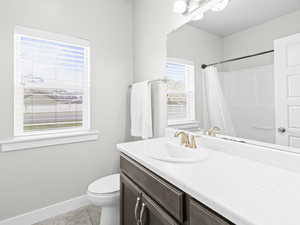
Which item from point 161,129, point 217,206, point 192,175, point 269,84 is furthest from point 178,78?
point 217,206

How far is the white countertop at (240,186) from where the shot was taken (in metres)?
0.48

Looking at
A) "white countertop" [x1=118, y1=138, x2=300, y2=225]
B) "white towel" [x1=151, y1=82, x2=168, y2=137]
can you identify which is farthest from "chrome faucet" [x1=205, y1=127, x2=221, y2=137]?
"white towel" [x1=151, y1=82, x2=168, y2=137]

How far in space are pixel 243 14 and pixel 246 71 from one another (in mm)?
381

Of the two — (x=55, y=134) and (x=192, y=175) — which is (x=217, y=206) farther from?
(x=55, y=134)

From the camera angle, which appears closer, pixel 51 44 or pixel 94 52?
pixel 51 44

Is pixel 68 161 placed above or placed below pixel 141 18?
below

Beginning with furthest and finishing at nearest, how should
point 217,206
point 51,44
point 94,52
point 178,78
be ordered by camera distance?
point 94,52
point 51,44
point 178,78
point 217,206

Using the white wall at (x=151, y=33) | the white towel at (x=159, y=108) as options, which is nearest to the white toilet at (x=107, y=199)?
the white towel at (x=159, y=108)

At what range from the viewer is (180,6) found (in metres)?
1.43

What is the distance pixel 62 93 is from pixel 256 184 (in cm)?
192

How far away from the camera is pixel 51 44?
1.76 meters

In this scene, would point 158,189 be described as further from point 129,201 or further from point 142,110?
point 142,110

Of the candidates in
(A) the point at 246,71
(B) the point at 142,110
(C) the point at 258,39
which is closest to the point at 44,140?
(B) the point at 142,110

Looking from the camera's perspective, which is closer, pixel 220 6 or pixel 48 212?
pixel 220 6
